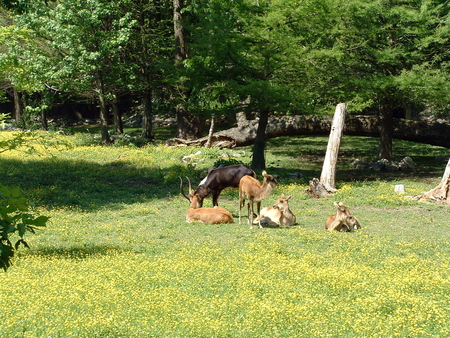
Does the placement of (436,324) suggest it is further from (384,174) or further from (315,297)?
(384,174)

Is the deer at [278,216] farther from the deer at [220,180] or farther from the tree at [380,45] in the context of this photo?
the tree at [380,45]

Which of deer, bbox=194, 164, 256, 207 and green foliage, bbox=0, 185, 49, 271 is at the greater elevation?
green foliage, bbox=0, 185, 49, 271

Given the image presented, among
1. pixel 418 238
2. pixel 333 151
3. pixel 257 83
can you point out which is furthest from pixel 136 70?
pixel 418 238

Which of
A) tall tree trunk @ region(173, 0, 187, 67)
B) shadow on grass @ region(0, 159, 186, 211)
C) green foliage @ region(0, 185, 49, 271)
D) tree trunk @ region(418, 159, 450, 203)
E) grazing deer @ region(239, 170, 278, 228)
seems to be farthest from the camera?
tall tree trunk @ region(173, 0, 187, 67)

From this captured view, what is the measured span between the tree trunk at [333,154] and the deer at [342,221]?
561 centimetres

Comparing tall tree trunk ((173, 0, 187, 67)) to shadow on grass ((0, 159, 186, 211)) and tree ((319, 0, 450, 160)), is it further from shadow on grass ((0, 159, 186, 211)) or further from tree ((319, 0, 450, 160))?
tree ((319, 0, 450, 160))

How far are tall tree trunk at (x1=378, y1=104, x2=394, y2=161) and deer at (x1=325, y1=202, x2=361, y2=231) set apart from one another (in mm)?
13101

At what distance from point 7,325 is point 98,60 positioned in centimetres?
2631

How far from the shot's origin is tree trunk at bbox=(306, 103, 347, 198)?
65.9ft

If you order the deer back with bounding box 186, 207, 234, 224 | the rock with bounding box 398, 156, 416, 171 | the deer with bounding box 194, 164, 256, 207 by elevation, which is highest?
the deer with bounding box 194, 164, 256, 207

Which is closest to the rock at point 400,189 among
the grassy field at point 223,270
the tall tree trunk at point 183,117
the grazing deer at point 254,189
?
the grassy field at point 223,270

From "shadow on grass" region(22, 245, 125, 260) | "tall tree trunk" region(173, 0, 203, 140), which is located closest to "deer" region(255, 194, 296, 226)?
"shadow on grass" region(22, 245, 125, 260)

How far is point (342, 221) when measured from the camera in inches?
582

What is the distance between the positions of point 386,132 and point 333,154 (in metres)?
7.19
